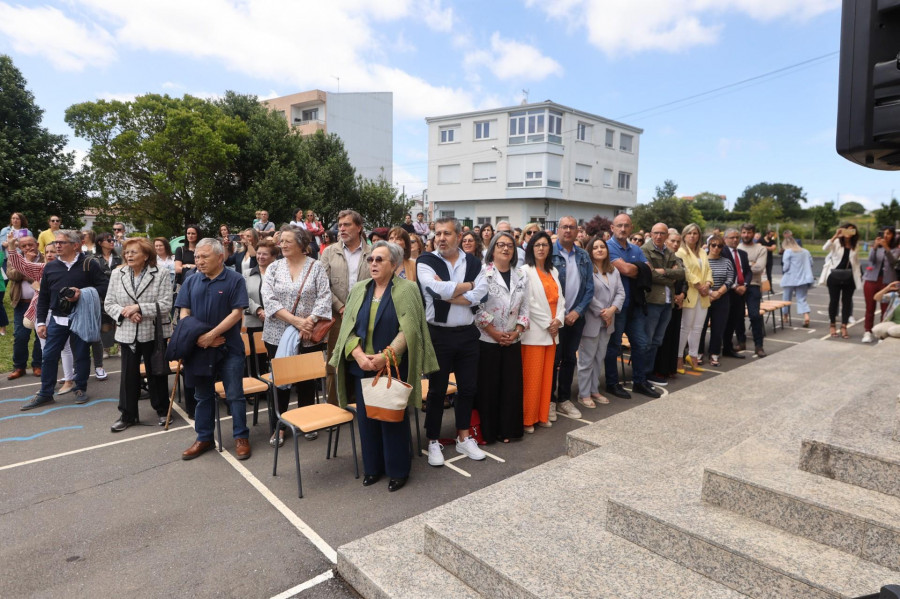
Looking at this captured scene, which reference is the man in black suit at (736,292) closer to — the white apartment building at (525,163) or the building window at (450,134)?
the white apartment building at (525,163)

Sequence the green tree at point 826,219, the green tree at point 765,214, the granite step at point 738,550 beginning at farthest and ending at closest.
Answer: the green tree at point 765,214 < the green tree at point 826,219 < the granite step at point 738,550

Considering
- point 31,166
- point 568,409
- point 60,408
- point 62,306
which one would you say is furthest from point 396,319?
point 31,166

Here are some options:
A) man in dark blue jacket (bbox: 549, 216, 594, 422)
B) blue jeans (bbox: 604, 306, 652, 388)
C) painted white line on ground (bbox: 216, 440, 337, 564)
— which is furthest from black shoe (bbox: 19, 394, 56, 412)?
blue jeans (bbox: 604, 306, 652, 388)

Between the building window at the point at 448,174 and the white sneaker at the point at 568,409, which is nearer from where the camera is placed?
the white sneaker at the point at 568,409

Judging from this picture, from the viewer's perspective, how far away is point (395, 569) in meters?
2.75

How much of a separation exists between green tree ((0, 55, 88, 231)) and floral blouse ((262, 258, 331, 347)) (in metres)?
20.1

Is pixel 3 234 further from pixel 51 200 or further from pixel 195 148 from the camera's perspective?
pixel 195 148

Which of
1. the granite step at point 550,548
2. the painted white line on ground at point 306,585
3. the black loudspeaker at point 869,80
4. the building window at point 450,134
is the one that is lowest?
the painted white line on ground at point 306,585

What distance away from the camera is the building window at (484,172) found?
4146 centimetres

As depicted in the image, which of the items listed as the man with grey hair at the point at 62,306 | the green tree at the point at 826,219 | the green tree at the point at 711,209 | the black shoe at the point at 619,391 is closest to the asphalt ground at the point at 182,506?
the man with grey hair at the point at 62,306

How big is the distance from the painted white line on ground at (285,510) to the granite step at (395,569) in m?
0.25

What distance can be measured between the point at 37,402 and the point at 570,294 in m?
6.14

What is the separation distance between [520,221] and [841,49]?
39574 millimetres

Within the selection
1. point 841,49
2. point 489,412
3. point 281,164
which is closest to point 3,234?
point 489,412
